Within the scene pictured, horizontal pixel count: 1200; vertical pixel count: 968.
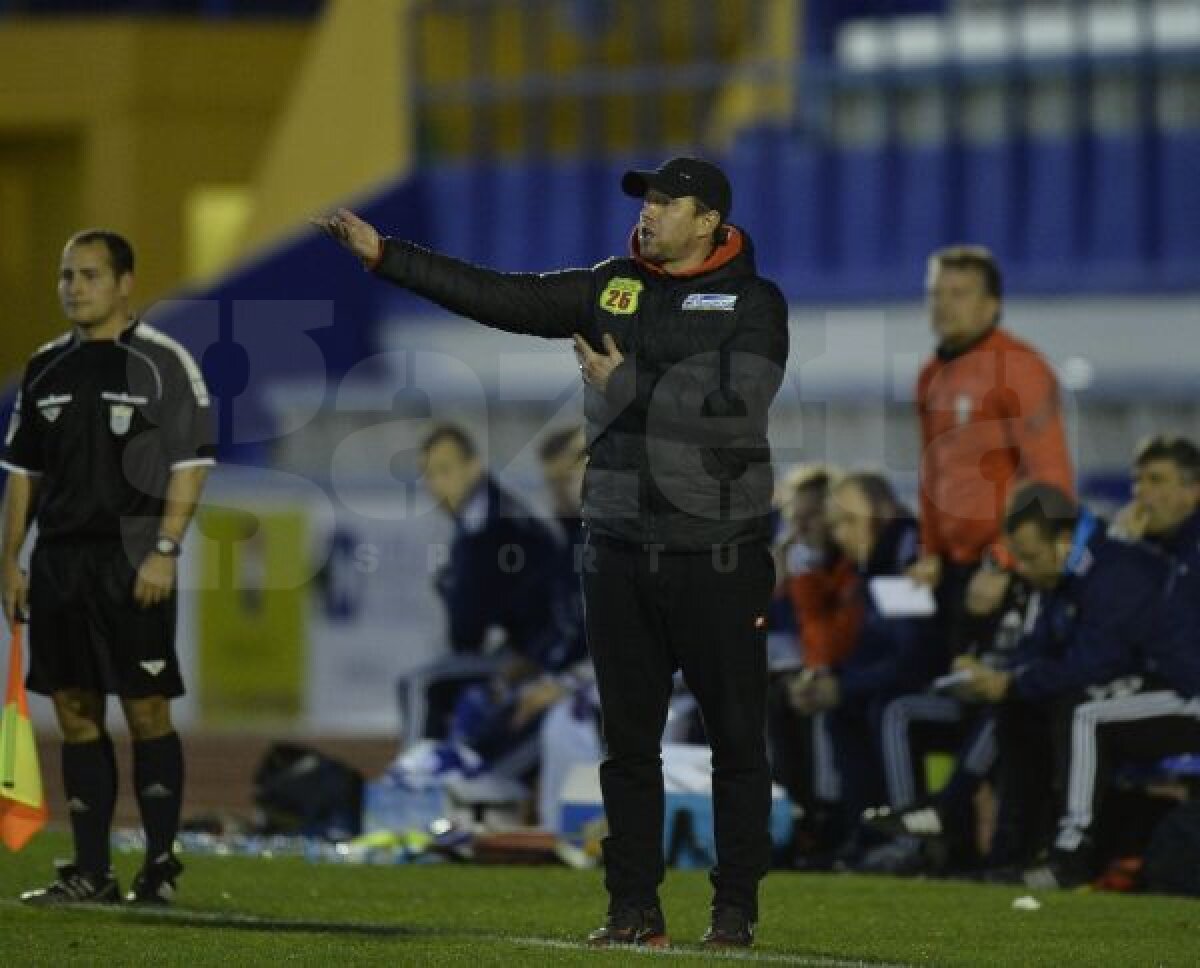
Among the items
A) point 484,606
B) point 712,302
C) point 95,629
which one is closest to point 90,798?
point 95,629

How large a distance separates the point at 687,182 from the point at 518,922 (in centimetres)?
225

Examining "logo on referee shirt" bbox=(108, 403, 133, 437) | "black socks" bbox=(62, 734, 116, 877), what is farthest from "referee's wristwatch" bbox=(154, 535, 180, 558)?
"black socks" bbox=(62, 734, 116, 877)

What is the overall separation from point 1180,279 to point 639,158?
12.6 ft

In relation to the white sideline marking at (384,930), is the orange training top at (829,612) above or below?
above

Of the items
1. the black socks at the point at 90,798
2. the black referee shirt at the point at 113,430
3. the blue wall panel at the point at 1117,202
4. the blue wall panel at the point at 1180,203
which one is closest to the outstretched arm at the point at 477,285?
the black referee shirt at the point at 113,430

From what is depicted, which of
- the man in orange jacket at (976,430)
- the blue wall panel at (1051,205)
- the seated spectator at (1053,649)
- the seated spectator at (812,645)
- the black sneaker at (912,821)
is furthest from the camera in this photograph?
the blue wall panel at (1051,205)

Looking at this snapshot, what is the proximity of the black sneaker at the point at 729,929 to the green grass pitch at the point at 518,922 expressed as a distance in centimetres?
6

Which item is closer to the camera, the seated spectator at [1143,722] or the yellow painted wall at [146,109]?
the seated spectator at [1143,722]

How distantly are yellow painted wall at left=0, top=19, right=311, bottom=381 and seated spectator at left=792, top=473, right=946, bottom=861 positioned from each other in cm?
1449

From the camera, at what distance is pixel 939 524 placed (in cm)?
1105

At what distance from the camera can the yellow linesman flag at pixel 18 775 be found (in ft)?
29.2

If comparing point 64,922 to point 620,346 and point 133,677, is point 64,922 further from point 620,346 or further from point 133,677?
point 620,346

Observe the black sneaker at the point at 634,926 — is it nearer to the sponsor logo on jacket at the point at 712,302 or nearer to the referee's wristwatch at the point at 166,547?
the sponsor logo on jacket at the point at 712,302

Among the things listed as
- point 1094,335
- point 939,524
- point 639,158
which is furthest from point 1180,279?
point 939,524
